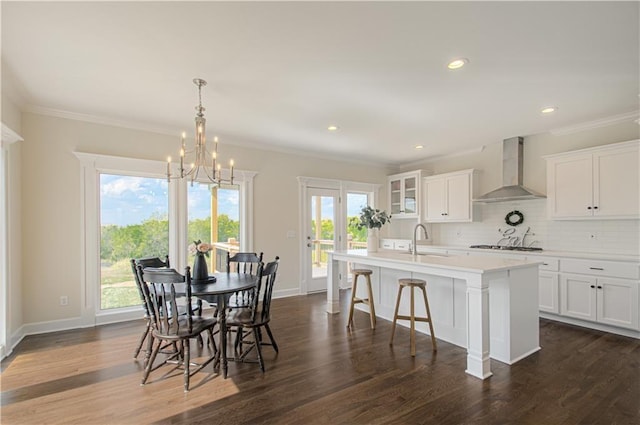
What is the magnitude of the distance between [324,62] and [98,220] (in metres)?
3.54

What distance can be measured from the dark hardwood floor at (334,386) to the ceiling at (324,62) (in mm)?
2662

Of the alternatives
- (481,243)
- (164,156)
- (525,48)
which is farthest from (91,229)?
(481,243)

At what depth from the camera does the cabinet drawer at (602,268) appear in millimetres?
3602

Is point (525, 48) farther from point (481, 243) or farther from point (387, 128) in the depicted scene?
point (481, 243)

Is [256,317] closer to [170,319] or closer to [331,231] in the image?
[170,319]

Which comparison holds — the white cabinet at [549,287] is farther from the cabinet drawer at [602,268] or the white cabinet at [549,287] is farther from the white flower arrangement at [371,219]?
the white flower arrangement at [371,219]

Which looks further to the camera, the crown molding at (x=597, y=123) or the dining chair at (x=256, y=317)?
the crown molding at (x=597, y=123)

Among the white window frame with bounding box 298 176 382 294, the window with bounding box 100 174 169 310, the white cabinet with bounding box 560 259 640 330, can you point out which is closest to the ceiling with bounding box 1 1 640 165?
the window with bounding box 100 174 169 310

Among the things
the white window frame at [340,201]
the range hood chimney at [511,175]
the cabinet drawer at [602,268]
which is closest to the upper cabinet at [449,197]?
the range hood chimney at [511,175]

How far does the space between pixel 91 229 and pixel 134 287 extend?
0.96 metres

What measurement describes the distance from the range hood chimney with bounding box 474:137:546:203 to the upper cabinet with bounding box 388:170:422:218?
146 centimetres

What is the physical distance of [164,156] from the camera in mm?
4613

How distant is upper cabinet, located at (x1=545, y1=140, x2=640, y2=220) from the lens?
3822 millimetres

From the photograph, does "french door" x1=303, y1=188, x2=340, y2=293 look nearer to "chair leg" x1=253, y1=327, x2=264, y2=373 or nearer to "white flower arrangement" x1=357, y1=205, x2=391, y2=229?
"white flower arrangement" x1=357, y1=205, x2=391, y2=229
